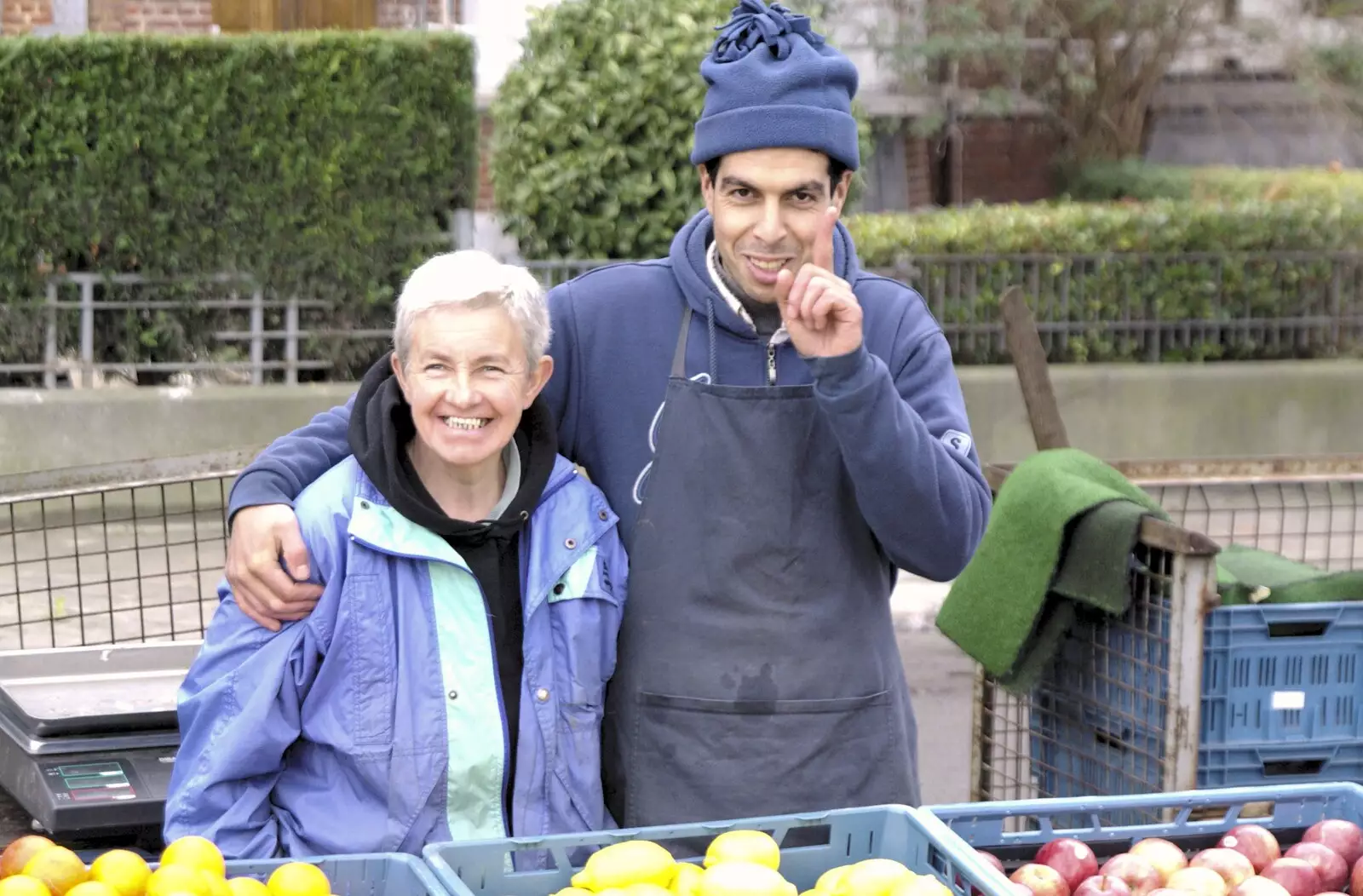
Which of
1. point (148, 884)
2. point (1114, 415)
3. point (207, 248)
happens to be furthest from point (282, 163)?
point (148, 884)

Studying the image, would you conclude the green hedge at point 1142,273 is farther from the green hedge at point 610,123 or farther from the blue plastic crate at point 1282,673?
the blue plastic crate at point 1282,673

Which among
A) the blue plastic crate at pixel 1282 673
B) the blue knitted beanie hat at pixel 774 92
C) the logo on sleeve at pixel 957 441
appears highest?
the blue knitted beanie hat at pixel 774 92

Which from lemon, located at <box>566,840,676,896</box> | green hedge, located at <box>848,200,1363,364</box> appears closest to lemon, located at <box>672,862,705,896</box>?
lemon, located at <box>566,840,676,896</box>

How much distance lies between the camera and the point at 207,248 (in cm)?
965

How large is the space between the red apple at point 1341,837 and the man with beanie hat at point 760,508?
0.60m

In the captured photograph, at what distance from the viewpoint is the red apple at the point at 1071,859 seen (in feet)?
7.70

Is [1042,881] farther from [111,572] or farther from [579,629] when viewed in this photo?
[111,572]

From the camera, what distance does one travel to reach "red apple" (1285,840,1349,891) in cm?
237

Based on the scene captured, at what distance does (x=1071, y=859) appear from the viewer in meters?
2.36

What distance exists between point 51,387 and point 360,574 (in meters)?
7.76

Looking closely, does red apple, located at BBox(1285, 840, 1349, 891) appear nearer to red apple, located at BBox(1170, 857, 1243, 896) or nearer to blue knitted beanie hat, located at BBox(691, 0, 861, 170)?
red apple, located at BBox(1170, 857, 1243, 896)

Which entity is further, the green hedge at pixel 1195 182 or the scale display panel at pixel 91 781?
the green hedge at pixel 1195 182

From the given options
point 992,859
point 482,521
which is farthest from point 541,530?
point 992,859

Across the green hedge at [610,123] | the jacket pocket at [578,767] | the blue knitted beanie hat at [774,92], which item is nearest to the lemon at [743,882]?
the jacket pocket at [578,767]
